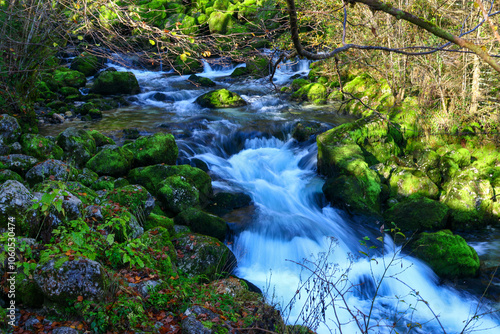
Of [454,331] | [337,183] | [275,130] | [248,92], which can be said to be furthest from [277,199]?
[248,92]

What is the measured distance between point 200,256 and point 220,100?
406 inches

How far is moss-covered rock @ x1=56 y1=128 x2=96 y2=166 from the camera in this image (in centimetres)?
775

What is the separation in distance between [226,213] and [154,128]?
532cm

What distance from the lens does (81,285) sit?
3158 millimetres

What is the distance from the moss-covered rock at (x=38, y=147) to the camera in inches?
264

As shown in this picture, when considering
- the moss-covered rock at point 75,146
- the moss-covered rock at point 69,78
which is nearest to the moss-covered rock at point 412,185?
the moss-covered rock at point 75,146

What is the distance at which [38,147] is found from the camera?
268 inches

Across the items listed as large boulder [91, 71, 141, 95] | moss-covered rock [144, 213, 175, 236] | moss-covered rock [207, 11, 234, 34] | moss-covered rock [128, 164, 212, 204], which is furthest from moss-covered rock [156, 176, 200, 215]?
moss-covered rock [207, 11, 234, 34]

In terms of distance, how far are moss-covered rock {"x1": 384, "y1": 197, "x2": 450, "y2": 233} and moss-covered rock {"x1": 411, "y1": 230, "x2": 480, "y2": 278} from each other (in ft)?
3.40

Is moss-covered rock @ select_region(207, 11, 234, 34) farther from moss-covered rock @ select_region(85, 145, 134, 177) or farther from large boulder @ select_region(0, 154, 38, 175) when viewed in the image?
large boulder @ select_region(0, 154, 38, 175)

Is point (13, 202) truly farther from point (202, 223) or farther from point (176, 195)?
point (176, 195)

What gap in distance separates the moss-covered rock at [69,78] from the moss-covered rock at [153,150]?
9.03m

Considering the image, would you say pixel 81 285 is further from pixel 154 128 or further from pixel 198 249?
pixel 154 128

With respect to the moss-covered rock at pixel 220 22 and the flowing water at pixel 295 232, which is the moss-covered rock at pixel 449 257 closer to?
the flowing water at pixel 295 232
